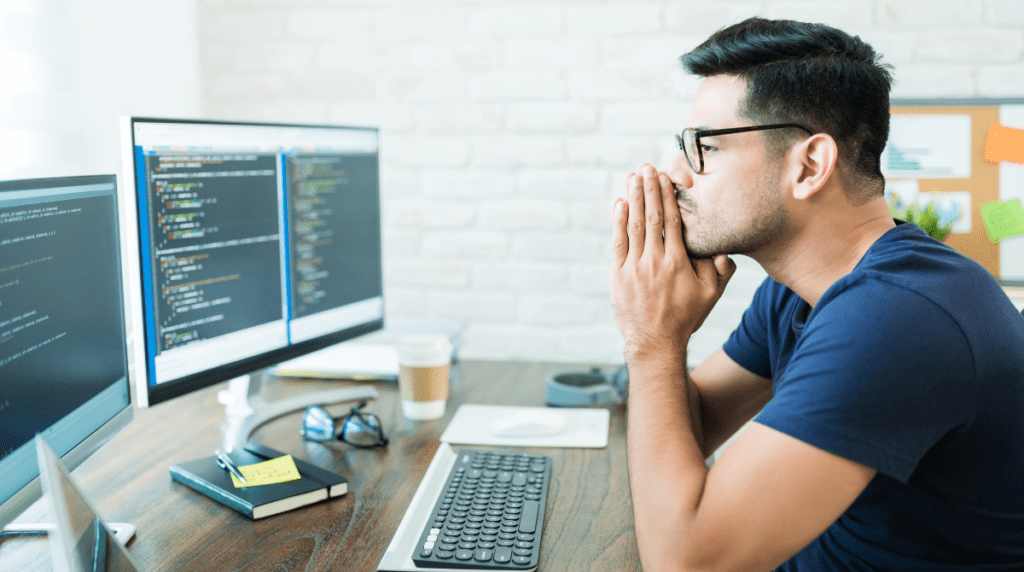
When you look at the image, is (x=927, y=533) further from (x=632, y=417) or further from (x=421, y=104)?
(x=421, y=104)

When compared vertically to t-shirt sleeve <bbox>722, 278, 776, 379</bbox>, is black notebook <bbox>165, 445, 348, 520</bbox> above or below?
below

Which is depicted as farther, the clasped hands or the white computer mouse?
the white computer mouse

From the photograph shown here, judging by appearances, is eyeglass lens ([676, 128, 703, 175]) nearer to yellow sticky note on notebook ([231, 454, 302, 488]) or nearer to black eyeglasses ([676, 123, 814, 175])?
black eyeglasses ([676, 123, 814, 175])

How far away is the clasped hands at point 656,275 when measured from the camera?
3.53ft

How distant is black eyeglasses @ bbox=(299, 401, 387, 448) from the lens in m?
1.23

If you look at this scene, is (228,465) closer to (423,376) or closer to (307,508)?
(307,508)

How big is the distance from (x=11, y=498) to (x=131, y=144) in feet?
1.71

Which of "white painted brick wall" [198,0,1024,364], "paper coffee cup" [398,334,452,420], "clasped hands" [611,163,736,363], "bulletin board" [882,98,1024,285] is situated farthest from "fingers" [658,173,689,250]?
"bulletin board" [882,98,1024,285]

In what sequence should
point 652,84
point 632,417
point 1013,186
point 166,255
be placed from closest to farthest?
point 632,417 < point 166,255 < point 1013,186 < point 652,84

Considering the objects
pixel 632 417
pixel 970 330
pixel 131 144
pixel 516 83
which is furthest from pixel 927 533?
pixel 516 83

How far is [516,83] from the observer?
1.96m

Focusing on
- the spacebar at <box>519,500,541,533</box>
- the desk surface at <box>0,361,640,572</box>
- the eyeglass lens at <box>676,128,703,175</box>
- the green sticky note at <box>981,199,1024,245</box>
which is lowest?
the desk surface at <box>0,361,640,572</box>

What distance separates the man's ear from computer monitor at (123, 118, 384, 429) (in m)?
0.83

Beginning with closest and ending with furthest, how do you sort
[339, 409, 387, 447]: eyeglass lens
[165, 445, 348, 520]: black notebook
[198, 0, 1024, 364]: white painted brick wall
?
[165, 445, 348, 520]: black notebook < [339, 409, 387, 447]: eyeglass lens < [198, 0, 1024, 364]: white painted brick wall
